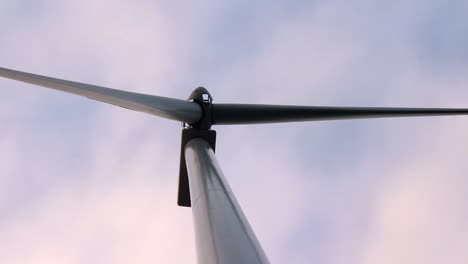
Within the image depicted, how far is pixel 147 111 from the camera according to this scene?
19578 millimetres

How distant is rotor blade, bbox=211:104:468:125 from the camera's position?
914 inches

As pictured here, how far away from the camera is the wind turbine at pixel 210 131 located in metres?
10.9

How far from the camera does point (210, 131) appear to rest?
23156mm

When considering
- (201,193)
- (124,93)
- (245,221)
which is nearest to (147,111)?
(124,93)

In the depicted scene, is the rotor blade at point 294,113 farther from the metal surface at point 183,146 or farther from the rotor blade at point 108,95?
the rotor blade at point 108,95

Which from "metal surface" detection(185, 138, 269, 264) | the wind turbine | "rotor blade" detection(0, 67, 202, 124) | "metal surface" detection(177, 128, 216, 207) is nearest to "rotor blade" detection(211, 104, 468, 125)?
the wind turbine

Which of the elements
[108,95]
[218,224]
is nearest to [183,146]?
[108,95]

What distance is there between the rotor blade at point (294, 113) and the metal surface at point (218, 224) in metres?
6.84

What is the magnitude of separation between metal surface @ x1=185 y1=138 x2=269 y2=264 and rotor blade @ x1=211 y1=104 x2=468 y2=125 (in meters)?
6.84

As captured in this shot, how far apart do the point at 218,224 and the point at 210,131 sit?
1149cm

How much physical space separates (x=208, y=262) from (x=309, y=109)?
1413 cm

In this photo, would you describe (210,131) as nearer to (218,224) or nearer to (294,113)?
(294,113)

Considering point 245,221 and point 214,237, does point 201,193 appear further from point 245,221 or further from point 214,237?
point 214,237

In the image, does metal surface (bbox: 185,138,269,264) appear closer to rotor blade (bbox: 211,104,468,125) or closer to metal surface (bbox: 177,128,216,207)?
metal surface (bbox: 177,128,216,207)
